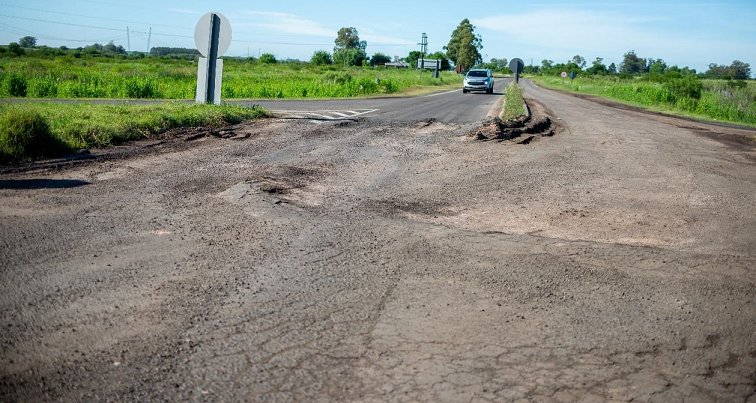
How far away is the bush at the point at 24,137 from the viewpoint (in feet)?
28.4

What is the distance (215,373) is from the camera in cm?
330

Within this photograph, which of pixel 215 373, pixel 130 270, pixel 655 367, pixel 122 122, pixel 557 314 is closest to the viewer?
pixel 215 373

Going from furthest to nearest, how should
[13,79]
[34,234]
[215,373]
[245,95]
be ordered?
1. [245,95]
2. [13,79]
3. [34,234]
4. [215,373]

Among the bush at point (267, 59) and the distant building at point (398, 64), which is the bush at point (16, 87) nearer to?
the bush at point (267, 59)

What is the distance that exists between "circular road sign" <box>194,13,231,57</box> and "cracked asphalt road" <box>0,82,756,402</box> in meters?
7.23

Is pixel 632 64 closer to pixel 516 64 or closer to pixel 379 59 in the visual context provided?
pixel 379 59

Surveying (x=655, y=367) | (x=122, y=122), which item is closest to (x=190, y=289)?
(x=655, y=367)

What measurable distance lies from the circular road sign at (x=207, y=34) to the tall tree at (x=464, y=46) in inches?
4645

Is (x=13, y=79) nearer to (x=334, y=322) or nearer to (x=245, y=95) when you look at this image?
(x=245, y=95)

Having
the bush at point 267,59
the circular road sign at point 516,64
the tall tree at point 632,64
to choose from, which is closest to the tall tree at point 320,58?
the bush at point 267,59

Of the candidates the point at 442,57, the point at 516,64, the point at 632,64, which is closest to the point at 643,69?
the point at 632,64

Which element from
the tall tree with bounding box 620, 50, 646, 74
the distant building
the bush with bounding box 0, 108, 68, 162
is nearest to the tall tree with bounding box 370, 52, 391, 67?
the distant building

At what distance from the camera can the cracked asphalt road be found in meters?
3.37

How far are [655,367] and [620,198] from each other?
5230 millimetres
